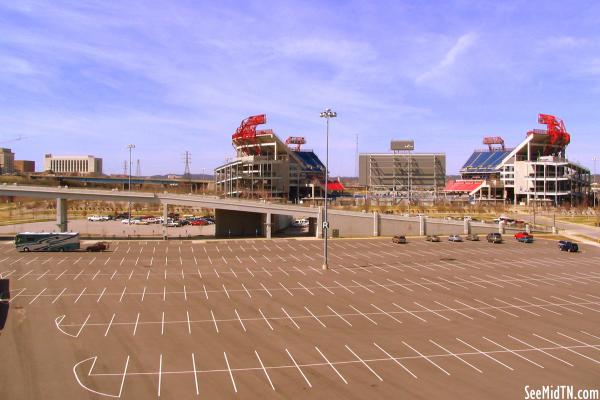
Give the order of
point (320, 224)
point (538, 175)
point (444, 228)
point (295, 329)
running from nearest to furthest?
point (295, 329) → point (320, 224) → point (444, 228) → point (538, 175)

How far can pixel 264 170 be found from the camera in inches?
4902

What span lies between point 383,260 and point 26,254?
34459mm

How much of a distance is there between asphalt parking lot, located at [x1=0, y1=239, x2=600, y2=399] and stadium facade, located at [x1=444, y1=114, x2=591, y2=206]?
304 ft

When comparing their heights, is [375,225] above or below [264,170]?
below

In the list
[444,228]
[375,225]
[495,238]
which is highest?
[375,225]

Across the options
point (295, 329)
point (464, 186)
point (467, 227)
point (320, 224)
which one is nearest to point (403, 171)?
point (464, 186)

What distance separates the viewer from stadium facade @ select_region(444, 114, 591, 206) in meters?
128

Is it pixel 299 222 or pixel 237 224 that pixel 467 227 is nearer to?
pixel 237 224

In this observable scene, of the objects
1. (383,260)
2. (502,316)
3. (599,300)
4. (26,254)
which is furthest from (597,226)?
(26,254)

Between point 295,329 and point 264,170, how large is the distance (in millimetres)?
102043

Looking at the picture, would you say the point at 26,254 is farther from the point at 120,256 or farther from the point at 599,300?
the point at 599,300

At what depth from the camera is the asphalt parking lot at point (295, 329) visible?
17.2 m

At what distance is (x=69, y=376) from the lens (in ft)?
57.7

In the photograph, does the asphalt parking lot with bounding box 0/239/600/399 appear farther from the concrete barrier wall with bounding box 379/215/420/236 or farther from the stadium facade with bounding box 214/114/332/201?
the stadium facade with bounding box 214/114/332/201
